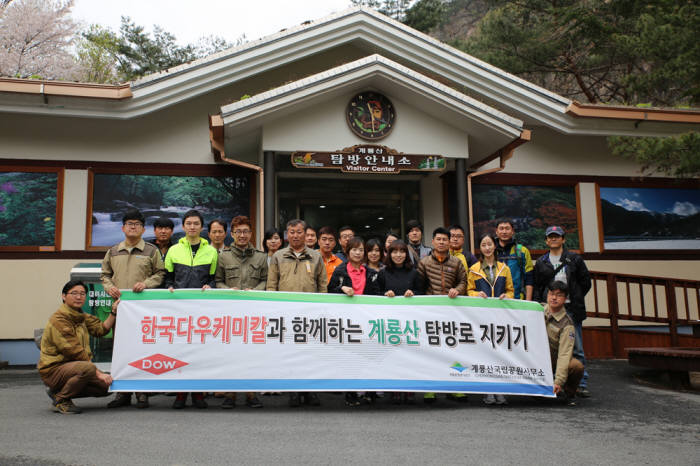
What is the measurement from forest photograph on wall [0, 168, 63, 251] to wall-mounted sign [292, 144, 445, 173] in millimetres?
4035

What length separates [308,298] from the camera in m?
4.98

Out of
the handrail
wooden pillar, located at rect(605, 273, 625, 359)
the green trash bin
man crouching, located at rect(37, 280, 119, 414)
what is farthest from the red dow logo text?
wooden pillar, located at rect(605, 273, 625, 359)

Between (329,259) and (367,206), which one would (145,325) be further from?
(367,206)

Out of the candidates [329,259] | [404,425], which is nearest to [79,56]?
[329,259]

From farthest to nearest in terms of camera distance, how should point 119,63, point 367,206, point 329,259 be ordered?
point 119,63, point 367,206, point 329,259

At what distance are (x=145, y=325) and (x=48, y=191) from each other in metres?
5.11

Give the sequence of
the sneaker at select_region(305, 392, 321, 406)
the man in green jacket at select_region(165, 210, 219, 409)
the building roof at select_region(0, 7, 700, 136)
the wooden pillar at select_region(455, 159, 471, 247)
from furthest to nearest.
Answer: the wooden pillar at select_region(455, 159, 471, 247) → the building roof at select_region(0, 7, 700, 136) → the man in green jacket at select_region(165, 210, 219, 409) → the sneaker at select_region(305, 392, 321, 406)

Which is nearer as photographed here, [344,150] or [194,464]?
[194,464]

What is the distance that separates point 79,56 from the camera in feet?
87.8

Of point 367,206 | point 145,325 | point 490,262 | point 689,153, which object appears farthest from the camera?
point 367,206

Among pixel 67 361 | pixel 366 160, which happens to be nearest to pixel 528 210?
pixel 366 160

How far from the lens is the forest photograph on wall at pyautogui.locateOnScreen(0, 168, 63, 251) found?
847cm

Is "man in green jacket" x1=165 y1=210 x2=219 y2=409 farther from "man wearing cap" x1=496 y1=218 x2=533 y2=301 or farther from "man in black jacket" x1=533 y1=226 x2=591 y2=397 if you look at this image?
"man in black jacket" x1=533 y1=226 x2=591 y2=397

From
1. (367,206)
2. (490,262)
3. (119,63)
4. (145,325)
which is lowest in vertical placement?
(145,325)
